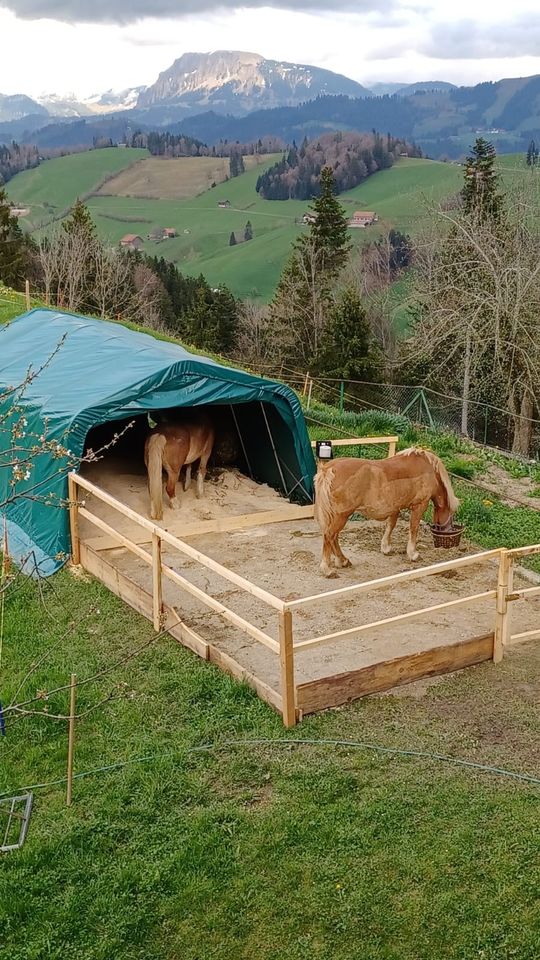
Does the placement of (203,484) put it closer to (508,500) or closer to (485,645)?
(508,500)

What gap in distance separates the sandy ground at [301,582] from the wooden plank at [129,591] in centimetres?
29

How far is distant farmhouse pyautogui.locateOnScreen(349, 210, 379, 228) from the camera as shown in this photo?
106750 millimetres

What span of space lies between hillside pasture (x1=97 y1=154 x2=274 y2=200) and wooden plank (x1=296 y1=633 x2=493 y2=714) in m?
157

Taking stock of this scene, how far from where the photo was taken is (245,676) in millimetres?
7660

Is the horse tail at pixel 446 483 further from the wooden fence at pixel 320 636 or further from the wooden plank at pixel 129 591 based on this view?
the wooden plank at pixel 129 591

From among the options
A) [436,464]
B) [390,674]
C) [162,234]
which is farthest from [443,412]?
[162,234]

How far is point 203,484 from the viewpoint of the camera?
13.0m

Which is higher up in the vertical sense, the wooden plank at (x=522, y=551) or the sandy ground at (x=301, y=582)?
the wooden plank at (x=522, y=551)

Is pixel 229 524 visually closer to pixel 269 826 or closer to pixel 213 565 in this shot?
pixel 213 565

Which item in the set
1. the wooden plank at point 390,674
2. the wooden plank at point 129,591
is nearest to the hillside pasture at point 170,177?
the wooden plank at point 129,591

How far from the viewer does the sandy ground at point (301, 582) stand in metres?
8.38

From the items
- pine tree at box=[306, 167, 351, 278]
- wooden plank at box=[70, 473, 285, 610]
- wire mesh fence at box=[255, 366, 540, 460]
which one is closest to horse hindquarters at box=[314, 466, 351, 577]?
wooden plank at box=[70, 473, 285, 610]

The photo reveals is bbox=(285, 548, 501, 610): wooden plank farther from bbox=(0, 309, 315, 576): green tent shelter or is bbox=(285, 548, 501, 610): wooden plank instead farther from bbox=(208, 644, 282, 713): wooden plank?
bbox=(0, 309, 315, 576): green tent shelter

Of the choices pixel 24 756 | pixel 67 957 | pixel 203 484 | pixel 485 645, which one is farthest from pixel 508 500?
pixel 67 957
